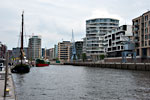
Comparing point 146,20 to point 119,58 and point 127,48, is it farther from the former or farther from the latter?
point 119,58

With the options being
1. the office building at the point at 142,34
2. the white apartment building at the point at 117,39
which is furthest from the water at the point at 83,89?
the white apartment building at the point at 117,39

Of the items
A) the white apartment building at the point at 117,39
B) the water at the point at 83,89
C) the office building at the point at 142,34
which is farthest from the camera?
the white apartment building at the point at 117,39

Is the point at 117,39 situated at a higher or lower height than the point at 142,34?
higher

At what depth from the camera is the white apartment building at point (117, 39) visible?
139250 millimetres

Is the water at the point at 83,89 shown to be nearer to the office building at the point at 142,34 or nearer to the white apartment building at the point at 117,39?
the office building at the point at 142,34

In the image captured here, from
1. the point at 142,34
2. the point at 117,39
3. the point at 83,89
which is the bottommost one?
the point at 83,89

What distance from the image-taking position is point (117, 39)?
481 ft

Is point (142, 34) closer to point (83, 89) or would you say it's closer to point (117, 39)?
point (117, 39)

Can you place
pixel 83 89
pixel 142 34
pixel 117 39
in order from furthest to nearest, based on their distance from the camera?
1. pixel 117 39
2. pixel 142 34
3. pixel 83 89

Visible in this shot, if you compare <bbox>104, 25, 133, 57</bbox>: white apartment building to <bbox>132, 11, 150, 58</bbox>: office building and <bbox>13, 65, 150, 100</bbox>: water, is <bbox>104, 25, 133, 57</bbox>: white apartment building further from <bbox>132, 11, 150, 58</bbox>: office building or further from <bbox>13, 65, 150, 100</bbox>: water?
<bbox>13, 65, 150, 100</bbox>: water

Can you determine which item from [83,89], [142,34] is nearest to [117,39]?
[142,34]

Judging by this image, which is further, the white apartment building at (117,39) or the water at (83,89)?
the white apartment building at (117,39)

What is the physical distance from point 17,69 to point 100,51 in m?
140

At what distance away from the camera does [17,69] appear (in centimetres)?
6025
